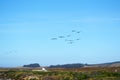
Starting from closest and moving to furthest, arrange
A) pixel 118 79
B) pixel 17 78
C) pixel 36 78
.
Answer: pixel 118 79, pixel 36 78, pixel 17 78

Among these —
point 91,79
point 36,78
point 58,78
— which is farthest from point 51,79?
point 91,79

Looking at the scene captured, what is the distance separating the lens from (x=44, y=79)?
65.7 meters

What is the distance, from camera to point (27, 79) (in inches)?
2788

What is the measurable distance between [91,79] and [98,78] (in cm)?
154

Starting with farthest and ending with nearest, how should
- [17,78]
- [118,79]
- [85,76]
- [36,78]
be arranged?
[17,78]
[36,78]
[85,76]
[118,79]

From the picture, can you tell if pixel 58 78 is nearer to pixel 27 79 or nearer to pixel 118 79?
pixel 27 79

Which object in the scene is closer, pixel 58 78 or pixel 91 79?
pixel 91 79

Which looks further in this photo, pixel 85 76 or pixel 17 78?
pixel 17 78

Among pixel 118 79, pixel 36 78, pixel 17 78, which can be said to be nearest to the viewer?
pixel 118 79

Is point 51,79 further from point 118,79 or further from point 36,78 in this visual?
point 118,79

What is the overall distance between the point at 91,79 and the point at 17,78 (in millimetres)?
27683

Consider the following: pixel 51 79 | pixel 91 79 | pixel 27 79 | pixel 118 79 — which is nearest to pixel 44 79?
pixel 51 79

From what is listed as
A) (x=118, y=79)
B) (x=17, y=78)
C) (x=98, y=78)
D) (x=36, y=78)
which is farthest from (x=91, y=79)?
(x=17, y=78)

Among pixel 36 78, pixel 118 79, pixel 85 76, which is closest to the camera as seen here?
pixel 118 79
